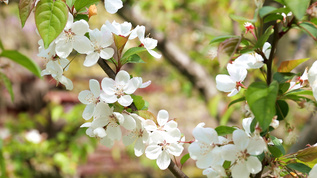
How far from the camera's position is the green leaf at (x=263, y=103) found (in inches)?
12.5

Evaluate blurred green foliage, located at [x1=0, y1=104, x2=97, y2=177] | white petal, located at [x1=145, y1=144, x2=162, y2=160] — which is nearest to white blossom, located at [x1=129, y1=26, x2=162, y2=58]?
white petal, located at [x1=145, y1=144, x2=162, y2=160]

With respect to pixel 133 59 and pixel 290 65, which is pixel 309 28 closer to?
pixel 290 65

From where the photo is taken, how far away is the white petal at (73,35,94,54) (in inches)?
15.5

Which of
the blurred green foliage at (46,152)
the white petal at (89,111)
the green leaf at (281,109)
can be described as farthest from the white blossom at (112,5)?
the blurred green foliage at (46,152)

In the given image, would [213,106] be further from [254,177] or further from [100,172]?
[100,172]

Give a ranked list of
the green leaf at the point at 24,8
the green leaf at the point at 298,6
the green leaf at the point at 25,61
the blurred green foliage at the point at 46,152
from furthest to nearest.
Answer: the blurred green foliage at the point at 46,152
the green leaf at the point at 25,61
the green leaf at the point at 24,8
the green leaf at the point at 298,6

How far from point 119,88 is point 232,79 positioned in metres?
0.13

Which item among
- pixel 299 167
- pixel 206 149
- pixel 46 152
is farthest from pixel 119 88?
pixel 46 152

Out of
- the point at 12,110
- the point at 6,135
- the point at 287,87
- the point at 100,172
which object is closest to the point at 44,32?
the point at 287,87

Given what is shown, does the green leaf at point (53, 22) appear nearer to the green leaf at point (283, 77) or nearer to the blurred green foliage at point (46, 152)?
the green leaf at point (283, 77)

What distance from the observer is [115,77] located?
1.35ft

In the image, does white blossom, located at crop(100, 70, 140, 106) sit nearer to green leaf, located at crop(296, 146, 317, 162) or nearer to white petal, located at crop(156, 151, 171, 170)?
white petal, located at crop(156, 151, 171, 170)

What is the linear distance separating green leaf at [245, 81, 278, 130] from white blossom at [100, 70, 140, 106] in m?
0.14

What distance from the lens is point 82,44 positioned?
397mm
